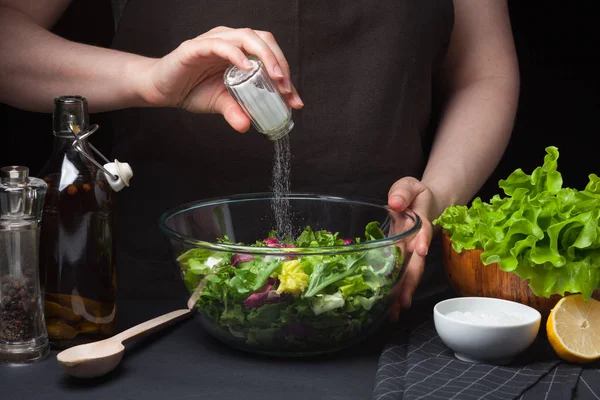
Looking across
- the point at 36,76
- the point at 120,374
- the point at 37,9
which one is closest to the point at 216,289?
the point at 120,374

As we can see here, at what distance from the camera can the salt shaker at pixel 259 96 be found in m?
1.13

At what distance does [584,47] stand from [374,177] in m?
0.90

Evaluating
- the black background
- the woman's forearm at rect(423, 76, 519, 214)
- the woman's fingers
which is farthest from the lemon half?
the black background

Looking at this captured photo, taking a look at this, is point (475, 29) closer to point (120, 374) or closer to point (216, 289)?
point (216, 289)

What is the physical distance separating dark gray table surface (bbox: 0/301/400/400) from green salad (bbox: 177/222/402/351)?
0.03 m

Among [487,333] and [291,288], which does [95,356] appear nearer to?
[291,288]

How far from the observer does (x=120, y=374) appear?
1038mm

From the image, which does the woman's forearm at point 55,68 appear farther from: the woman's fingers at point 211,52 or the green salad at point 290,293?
the green salad at point 290,293

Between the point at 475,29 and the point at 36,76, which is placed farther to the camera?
the point at 475,29

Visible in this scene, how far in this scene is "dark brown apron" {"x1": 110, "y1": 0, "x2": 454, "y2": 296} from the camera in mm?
1582

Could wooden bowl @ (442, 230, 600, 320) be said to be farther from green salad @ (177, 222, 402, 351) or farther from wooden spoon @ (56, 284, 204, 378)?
wooden spoon @ (56, 284, 204, 378)

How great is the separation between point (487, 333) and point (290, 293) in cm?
25

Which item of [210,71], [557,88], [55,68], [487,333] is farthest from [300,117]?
[557,88]

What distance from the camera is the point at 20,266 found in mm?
1053
